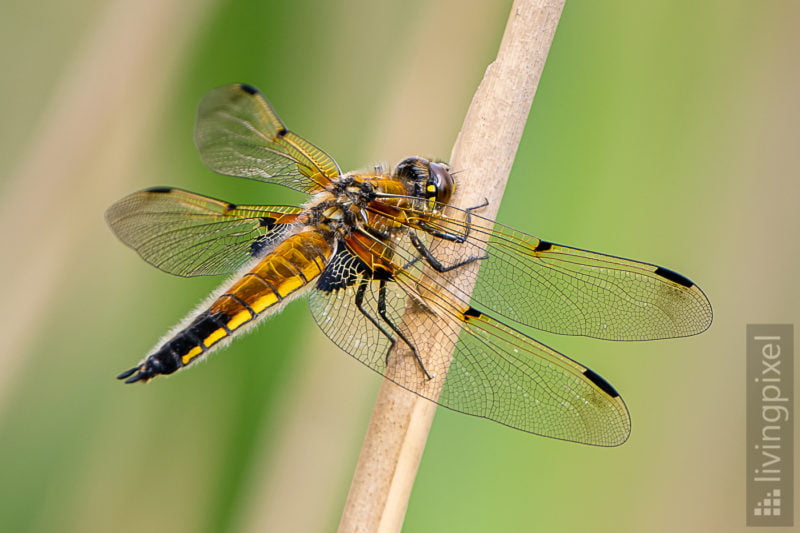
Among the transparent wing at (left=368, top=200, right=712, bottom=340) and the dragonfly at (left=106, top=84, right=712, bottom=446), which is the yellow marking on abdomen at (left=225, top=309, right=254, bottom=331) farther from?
the transparent wing at (left=368, top=200, right=712, bottom=340)

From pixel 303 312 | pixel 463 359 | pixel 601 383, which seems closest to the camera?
pixel 601 383

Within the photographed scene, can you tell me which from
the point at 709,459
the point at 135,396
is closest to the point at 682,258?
the point at 709,459

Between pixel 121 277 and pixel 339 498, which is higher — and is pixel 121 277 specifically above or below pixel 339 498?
above

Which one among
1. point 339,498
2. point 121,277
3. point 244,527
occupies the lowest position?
point 244,527

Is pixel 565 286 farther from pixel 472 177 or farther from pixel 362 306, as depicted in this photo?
pixel 362 306

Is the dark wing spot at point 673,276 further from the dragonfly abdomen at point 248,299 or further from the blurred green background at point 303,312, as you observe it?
the dragonfly abdomen at point 248,299

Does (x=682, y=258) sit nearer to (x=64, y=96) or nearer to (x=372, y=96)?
(x=372, y=96)

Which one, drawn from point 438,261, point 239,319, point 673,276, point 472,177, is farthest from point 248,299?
point 673,276
